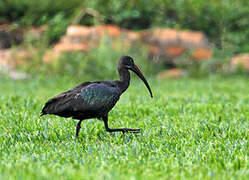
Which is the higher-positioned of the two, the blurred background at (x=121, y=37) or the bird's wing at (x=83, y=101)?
the blurred background at (x=121, y=37)

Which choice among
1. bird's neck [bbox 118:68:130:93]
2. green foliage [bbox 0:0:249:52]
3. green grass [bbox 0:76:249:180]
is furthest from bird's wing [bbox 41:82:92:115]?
green foliage [bbox 0:0:249:52]

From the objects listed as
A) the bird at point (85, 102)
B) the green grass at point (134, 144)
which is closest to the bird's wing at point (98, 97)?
the bird at point (85, 102)

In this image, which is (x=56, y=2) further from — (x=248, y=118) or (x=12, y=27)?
(x=248, y=118)

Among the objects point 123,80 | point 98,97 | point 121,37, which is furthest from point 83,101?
point 121,37

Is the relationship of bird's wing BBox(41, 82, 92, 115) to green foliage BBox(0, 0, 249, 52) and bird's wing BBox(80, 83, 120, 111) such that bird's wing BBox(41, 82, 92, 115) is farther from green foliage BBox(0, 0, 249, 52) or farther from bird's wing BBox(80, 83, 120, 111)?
green foliage BBox(0, 0, 249, 52)

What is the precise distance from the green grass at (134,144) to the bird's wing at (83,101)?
326mm

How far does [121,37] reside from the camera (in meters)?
13.5

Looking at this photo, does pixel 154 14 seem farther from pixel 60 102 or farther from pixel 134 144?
pixel 134 144

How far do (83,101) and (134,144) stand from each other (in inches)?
25.5

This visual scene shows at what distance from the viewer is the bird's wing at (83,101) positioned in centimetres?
448

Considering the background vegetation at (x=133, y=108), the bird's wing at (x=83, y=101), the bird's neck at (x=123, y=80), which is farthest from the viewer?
the bird's neck at (x=123, y=80)

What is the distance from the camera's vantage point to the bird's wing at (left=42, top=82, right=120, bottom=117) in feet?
14.7

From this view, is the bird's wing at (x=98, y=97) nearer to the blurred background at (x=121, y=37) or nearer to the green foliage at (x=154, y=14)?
the blurred background at (x=121, y=37)

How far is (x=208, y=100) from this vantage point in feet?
27.5
